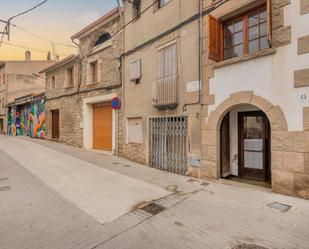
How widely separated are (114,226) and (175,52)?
17.9ft

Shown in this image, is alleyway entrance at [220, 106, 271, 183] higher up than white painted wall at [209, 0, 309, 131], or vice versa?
white painted wall at [209, 0, 309, 131]

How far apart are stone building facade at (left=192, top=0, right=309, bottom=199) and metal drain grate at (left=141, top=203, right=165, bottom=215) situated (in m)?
2.29

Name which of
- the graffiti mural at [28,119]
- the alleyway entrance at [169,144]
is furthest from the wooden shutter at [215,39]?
the graffiti mural at [28,119]

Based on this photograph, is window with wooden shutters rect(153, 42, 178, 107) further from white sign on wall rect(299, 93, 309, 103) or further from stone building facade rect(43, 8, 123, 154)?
white sign on wall rect(299, 93, 309, 103)

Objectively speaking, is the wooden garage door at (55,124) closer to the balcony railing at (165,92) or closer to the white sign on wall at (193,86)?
the balcony railing at (165,92)

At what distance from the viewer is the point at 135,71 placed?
8477 millimetres

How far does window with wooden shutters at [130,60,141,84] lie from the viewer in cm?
832

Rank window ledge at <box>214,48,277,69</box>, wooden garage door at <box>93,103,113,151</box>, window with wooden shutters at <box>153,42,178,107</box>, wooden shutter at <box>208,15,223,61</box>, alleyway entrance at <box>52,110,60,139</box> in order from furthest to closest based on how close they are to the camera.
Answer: alleyway entrance at <box>52,110,60,139</box> < wooden garage door at <box>93,103,113,151</box> < window with wooden shutters at <box>153,42,178,107</box> < wooden shutter at <box>208,15,223,61</box> < window ledge at <box>214,48,277,69</box>

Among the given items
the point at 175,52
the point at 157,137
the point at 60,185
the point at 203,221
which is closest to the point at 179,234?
the point at 203,221

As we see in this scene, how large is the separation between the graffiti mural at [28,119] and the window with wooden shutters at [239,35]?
1428 centimetres

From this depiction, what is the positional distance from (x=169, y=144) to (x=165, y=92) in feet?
5.78

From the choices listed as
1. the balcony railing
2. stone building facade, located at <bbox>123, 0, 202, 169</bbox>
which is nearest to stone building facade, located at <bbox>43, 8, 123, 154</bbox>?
stone building facade, located at <bbox>123, 0, 202, 169</bbox>

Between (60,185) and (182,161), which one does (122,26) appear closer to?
(182,161)

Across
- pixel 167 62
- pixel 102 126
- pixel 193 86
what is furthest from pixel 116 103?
pixel 193 86
